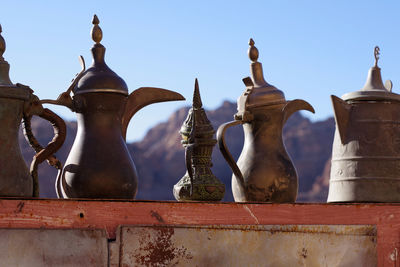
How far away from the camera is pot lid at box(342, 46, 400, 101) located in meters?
2.32

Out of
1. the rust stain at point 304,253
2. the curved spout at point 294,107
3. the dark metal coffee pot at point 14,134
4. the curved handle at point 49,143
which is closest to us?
the dark metal coffee pot at point 14,134

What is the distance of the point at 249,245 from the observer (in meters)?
1.86

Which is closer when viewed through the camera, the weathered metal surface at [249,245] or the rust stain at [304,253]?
the weathered metal surface at [249,245]

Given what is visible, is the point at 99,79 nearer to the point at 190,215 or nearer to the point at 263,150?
the point at 190,215

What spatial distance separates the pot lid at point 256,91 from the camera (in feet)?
7.25

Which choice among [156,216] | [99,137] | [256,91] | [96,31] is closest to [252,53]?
[256,91]

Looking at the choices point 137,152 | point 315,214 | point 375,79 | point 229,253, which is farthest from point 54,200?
point 137,152

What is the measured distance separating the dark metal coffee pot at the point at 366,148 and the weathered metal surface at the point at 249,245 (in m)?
0.23

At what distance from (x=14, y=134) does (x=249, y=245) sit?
632 millimetres

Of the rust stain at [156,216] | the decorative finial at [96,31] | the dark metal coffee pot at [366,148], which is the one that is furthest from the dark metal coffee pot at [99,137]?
the dark metal coffee pot at [366,148]

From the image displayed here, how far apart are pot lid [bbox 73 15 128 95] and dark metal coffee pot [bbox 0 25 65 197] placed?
5.6 inches

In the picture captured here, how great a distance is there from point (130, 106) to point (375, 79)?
85 cm

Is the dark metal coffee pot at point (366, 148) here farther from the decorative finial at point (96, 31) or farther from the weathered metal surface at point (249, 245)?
the decorative finial at point (96, 31)

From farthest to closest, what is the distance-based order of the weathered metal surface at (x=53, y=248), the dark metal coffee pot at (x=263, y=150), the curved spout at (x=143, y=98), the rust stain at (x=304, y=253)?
the dark metal coffee pot at (x=263, y=150) → the curved spout at (x=143, y=98) → the rust stain at (x=304, y=253) → the weathered metal surface at (x=53, y=248)
